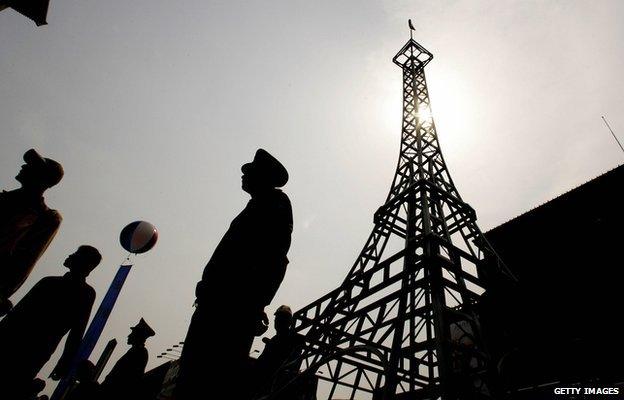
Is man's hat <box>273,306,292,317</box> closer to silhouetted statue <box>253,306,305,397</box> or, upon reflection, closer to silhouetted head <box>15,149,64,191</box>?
silhouetted statue <box>253,306,305,397</box>

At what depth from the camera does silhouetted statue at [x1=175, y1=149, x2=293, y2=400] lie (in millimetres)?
1435

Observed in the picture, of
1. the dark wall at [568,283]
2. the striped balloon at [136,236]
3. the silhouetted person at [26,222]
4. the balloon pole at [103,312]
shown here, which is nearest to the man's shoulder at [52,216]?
the silhouetted person at [26,222]

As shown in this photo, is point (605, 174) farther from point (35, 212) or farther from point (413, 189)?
point (35, 212)

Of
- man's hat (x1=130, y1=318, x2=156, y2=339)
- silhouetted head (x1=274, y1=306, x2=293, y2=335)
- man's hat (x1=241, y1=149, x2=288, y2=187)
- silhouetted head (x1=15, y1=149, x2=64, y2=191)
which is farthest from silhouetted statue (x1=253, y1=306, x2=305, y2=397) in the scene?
silhouetted head (x1=15, y1=149, x2=64, y2=191)

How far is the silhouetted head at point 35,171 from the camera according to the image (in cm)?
224

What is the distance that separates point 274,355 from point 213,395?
5136mm

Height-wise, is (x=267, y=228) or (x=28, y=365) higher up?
(x=267, y=228)

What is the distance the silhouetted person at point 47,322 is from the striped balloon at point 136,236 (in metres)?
5.80

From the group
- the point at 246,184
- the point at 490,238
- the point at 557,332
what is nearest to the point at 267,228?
the point at 246,184

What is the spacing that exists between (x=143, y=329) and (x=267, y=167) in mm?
3034

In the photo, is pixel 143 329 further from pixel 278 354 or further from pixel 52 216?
pixel 278 354

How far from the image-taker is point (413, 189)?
717 centimetres

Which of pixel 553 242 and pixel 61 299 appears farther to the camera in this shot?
pixel 553 242

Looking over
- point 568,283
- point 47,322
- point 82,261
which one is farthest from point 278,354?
point 568,283
